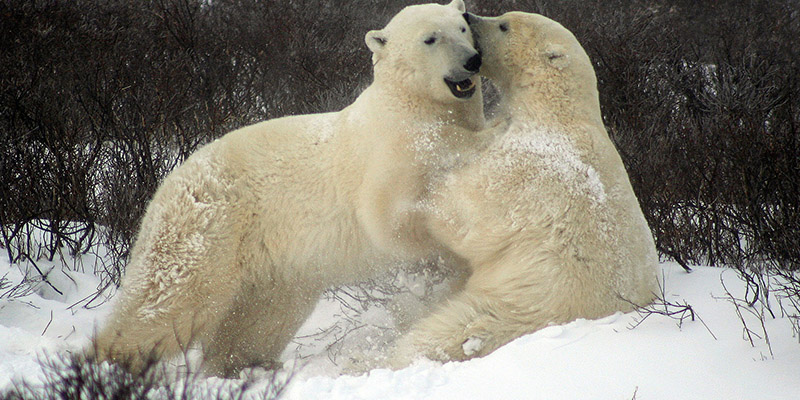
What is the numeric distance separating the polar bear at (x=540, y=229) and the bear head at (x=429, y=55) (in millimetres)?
284

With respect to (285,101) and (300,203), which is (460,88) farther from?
(285,101)

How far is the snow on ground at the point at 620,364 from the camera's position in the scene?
74.9 inches

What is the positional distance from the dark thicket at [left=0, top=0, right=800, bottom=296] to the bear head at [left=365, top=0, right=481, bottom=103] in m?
1.42

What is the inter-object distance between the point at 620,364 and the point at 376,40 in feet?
5.49

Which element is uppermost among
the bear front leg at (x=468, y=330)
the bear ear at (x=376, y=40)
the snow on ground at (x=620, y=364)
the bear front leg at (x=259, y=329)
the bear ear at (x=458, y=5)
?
the bear ear at (x=458, y=5)

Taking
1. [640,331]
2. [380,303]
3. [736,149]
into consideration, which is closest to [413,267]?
[380,303]

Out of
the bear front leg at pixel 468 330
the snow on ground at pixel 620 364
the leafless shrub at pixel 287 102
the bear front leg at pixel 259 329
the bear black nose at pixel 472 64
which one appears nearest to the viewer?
the snow on ground at pixel 620 364

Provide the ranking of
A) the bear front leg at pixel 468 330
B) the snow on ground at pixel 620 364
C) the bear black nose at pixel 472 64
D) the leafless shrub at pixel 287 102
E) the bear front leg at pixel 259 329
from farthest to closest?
the leafless shrub at pixel 287 102, the bear front leg at pixel 259 329, the bear black nose at pixel 472 64, the bear front leg at pixel 468 330, the snow on ground at pixel 620 364

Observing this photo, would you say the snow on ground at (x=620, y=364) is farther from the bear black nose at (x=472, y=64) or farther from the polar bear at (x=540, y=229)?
the bear black nose at (x=472, y=64)

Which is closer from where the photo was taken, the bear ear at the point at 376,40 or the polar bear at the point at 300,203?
the polar bear at the point at 300,203

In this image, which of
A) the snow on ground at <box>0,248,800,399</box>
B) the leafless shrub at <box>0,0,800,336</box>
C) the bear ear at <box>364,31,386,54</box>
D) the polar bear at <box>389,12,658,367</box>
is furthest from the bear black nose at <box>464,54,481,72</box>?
the leafless shrub at <box>0,0,800,336</box>

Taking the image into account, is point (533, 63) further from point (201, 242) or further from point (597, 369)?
point (201, 242)

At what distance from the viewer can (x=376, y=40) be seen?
9.64 ft

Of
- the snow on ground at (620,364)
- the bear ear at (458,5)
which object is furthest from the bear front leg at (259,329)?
the bear ear at (458,5)
